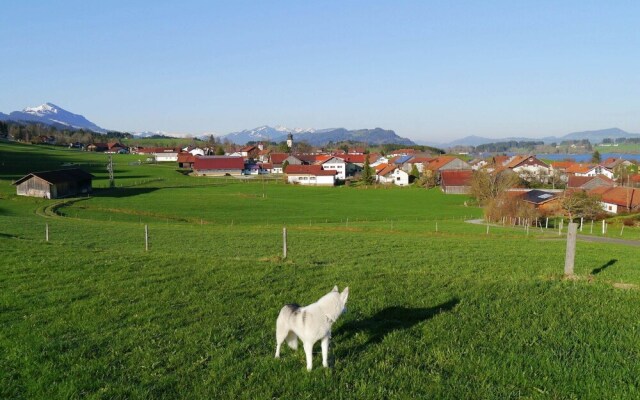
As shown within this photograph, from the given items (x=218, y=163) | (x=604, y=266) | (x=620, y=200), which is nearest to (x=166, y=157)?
(x=218, y=163)

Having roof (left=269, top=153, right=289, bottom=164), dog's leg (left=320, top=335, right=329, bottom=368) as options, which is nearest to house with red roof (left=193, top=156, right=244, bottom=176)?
roof (left=269, top=153, right=289, bottom=164)

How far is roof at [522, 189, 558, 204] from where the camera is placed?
70.6 meters

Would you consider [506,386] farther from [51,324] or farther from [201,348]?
[51,324]

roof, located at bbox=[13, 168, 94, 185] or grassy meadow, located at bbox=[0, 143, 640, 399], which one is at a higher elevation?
grassy meadow, located at bbox=[0, 143, 640, 399]

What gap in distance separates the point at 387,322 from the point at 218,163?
13830cm

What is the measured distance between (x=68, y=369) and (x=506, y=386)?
6897 millimetres

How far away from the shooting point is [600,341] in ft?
27.1

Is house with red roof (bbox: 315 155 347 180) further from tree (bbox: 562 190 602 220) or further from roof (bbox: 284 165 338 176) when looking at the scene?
tree (bbox: 562 190 602 220)

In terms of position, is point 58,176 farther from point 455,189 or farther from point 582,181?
point 582,181

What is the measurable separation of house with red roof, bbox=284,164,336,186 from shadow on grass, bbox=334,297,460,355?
11095 centimetres

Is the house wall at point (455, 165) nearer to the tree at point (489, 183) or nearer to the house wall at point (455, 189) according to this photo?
the house wall at point (455, 189)

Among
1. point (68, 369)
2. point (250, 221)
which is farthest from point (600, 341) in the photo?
point (250, 221)

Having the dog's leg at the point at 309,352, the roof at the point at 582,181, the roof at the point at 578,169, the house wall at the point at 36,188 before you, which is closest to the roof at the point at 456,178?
the roof at the point at 582,181

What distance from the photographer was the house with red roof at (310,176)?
4819 inches
